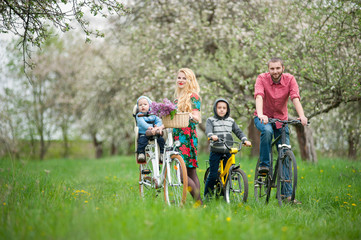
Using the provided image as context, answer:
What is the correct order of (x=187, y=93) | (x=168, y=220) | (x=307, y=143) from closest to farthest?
(x=168, y=220) < (x=187, y=93) < (x=307, y=143)

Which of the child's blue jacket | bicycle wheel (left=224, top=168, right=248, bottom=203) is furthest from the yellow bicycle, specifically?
the child's blue jacket

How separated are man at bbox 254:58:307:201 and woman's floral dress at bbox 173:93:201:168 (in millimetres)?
944

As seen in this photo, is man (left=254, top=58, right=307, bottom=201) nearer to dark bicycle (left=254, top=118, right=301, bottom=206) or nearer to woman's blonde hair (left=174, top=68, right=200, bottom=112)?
dark bicycle (left=254, top=118, right=301, bottom=206)

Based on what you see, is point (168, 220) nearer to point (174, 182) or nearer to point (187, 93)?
point (174, 182)

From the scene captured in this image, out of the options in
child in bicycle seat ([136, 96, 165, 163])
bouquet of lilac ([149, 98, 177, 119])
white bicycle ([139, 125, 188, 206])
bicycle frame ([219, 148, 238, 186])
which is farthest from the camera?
child in bicycle seat ([136, 96, 165, 163])

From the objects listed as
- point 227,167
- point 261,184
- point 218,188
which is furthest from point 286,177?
point 218,188

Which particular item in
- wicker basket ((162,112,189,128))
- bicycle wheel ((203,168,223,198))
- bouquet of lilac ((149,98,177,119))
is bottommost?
bicycle wheel ((203,168,223,198))

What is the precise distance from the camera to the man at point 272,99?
5.34 m

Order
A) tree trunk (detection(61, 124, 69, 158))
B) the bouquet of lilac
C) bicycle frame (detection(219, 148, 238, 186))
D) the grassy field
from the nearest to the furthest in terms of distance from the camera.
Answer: the grassy field, the bouquet of lilac, bicycle frame (detection(219, 148, 238, 186)), tree trunk (detection(61, 124, 69, 158))

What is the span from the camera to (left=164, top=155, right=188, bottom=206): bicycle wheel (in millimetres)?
4836

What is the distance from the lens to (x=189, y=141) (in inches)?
215

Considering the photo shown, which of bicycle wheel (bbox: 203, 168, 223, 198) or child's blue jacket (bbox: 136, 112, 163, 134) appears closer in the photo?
bicycle wheel (bbox: 203, 168, 223, 198)

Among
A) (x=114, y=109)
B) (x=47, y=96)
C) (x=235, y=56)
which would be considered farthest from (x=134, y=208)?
(x=47, y=96)

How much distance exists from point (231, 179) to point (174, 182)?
2.82ft
